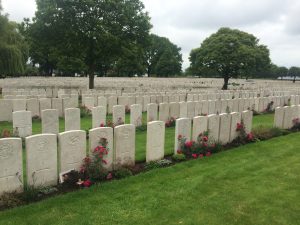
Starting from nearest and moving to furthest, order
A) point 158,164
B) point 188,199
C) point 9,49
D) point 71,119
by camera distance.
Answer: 1. point 188,199
2. point 158,164
3. point 71,119
4. point 9,49

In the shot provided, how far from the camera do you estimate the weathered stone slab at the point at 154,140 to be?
607 cm

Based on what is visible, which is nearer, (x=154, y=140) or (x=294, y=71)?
(x=154, y=140)

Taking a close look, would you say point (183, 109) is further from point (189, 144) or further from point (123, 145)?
point (123, 145)

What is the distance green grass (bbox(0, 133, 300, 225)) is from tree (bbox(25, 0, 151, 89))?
1630 cm

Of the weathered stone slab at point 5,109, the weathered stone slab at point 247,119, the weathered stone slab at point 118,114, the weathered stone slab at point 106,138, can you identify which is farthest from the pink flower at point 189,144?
the weathered stone slab at point 5,109

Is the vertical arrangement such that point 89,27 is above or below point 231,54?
above

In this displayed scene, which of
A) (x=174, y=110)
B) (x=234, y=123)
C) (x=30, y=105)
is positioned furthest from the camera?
(x=30, y=105)

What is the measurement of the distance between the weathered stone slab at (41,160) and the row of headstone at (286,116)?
734cm

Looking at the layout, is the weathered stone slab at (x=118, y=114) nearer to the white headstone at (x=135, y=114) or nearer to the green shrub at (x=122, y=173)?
the white headstone at (x=135, y=114)

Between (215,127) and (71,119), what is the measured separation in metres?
3.97

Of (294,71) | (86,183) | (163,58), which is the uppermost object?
(163,58)

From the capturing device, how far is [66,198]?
4.53 m

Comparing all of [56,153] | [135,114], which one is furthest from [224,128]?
[56,153]

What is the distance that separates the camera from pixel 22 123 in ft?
26.5
